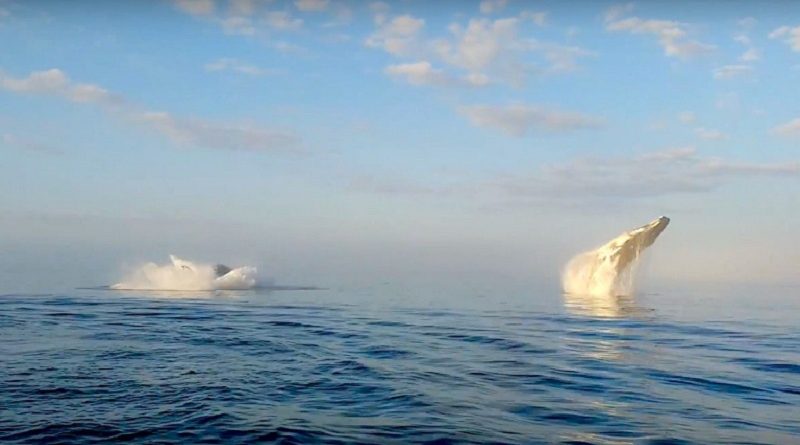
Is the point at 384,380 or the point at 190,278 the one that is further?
the point at 190,278

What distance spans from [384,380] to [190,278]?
155 ft

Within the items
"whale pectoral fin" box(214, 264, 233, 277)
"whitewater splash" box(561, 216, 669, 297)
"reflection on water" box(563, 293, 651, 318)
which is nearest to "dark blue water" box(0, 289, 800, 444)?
"reflection on water" box(563, 293, 651, 318)

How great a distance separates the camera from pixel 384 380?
15859mm

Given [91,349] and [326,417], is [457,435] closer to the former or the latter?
[326,417]

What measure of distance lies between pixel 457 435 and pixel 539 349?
11.6m

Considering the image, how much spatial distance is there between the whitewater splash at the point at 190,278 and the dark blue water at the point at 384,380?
88.5 feet

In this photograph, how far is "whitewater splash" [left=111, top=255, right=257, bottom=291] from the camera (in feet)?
192

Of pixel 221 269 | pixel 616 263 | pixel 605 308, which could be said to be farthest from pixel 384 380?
pixel 221 269

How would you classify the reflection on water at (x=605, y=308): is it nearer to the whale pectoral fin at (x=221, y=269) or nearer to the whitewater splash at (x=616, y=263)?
the whitewater splash at (x=616, y=263)

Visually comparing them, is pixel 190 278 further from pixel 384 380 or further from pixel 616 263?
pixel 384 380

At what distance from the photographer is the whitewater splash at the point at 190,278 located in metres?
58.6

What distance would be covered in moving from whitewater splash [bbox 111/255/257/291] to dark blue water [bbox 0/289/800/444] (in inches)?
1062

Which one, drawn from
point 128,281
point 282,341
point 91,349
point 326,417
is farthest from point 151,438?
point 128,281

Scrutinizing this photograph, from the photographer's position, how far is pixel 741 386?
16.3m
